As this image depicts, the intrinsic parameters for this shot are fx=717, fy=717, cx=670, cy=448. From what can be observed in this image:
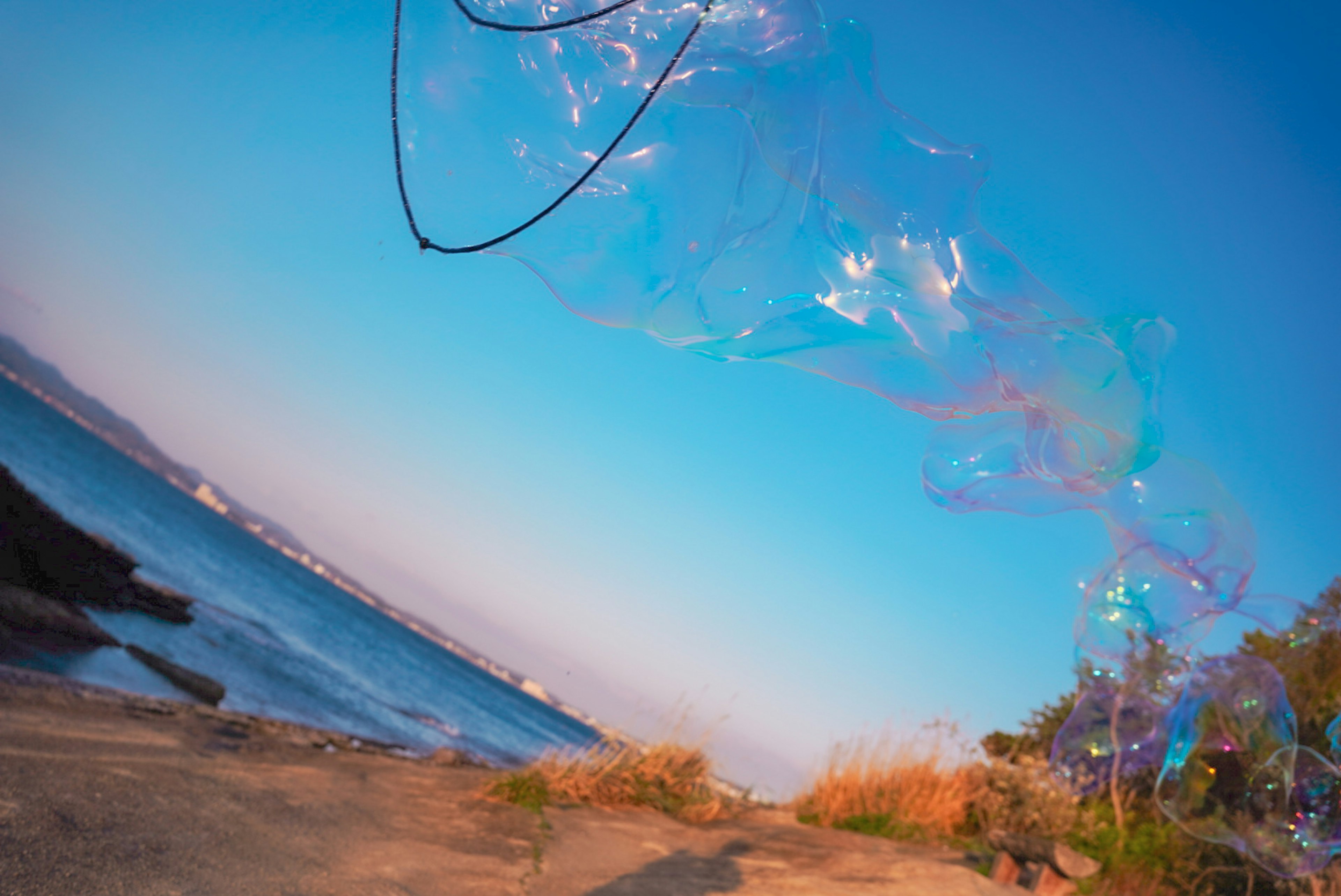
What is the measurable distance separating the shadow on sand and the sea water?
301 inches

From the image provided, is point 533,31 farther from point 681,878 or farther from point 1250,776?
point 1250,776

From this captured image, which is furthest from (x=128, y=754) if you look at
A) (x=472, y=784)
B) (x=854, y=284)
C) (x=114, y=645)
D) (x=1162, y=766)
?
(x=114, y=645)

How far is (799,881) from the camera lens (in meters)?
5.27

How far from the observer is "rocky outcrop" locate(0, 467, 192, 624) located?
466 inches

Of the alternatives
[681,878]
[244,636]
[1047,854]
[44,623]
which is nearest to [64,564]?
[44,623]

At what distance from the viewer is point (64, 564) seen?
13.8m

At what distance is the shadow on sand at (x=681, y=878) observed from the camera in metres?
4.61

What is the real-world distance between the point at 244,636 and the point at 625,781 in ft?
65.1

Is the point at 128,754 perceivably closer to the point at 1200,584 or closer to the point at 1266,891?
the point at 1200,584

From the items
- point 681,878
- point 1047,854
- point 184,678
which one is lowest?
point 184,678

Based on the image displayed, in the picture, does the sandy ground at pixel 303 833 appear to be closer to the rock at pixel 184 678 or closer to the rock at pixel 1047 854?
the rock at pixel 1047 854

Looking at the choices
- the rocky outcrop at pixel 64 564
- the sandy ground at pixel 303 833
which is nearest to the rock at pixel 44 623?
the rocky outcrop at pixel 64 564

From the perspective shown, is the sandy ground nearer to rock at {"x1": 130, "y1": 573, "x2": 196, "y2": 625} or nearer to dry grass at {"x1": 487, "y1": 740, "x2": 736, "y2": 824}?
→ dry grass at {"x1": 487, "y1": 740, "x2": 736, "y2": 824}

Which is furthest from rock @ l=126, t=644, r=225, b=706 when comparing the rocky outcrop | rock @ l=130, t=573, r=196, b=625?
rock @ l=130, t=573, r=196, b=625
